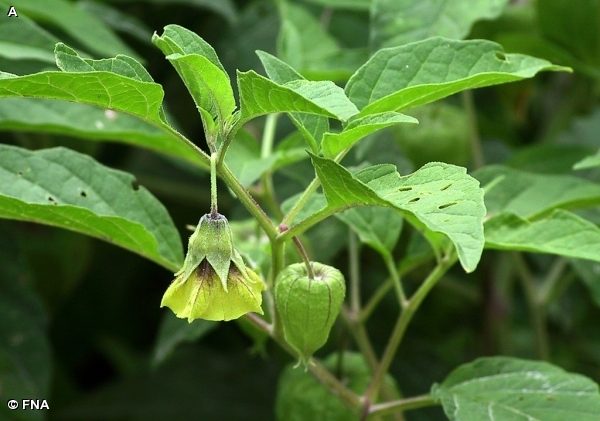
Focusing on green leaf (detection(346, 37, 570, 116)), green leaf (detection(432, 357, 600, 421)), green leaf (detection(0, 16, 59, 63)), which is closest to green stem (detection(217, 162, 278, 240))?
green leaf (detection(346, 37, 570, 116))

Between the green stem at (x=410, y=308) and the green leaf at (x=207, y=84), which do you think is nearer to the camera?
the green leaf at (x=207, y=84)

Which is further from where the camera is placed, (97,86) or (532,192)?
(532,192)

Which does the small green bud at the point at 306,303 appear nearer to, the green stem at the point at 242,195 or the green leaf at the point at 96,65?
the green stem at the point at 242,195

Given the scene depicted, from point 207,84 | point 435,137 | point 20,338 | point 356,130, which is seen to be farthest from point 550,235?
point 20,338

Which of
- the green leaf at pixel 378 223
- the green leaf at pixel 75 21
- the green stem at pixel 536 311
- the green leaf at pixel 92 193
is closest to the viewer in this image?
the green leaf at pixel 92 193

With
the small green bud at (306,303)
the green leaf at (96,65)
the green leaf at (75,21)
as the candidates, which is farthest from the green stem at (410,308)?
the green leaf at (75,21)

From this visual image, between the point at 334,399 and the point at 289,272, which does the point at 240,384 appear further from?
the point at 289,272

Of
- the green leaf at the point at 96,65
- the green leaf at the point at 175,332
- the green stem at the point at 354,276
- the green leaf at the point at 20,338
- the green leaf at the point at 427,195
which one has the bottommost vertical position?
the green leaf at the point at 20,338

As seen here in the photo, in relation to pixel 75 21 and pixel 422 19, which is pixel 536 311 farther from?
pixel 75 21
